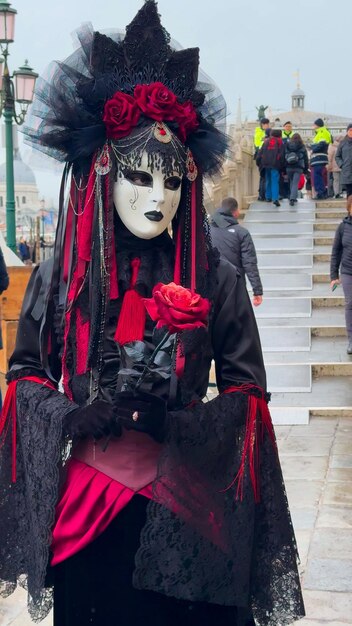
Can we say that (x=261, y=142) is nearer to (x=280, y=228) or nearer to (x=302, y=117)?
(x=280, y=228)

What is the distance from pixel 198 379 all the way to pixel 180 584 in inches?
20.9

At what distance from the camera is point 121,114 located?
280 cm

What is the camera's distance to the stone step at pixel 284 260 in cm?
1658

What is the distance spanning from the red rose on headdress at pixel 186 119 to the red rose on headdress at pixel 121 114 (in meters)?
0.12

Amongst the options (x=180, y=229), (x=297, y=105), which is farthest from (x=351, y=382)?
(x=297, y=105)

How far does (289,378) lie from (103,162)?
28.0ft

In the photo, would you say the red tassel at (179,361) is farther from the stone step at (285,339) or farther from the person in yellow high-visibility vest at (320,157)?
the person in yellow high-visibility vest at (320,157)

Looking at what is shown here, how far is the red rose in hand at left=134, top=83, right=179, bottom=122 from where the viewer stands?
282cm

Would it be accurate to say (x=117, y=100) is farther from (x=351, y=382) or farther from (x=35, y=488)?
(x=351, y=382)

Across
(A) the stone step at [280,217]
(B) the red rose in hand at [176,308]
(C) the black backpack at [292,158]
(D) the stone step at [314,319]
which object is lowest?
(D) the stone step at [314,319]

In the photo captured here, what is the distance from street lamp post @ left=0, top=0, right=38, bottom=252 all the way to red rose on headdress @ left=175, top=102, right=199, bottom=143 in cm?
1270

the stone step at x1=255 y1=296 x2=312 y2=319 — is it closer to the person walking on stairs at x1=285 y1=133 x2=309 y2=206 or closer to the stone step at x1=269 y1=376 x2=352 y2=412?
the stone step at x1=269 y1=376 x2=352 y2=412

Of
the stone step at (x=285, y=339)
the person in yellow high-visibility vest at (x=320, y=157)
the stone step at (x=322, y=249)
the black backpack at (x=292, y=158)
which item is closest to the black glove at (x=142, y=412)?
the stone step at (x=285, y=339)

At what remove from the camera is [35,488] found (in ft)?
9.04
